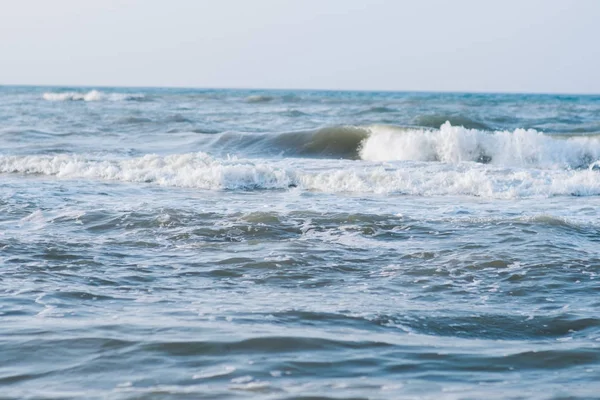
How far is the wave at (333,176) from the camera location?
470 inches

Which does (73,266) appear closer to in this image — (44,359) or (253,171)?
(44,359)

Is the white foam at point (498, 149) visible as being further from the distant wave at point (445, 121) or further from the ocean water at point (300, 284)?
the distant wave at point (445, 121)

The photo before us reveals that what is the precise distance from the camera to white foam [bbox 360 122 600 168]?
1766 centimetres

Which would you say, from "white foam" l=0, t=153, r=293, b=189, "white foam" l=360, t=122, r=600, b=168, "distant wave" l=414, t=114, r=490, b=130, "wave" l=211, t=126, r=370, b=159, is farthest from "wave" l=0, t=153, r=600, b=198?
"distant wave" l=414, t=114, r=490, b=130

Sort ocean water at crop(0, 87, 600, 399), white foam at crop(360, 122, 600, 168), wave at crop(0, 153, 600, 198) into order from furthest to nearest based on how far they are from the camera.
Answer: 1. white foam at crop(360, 122, 600, 168)
2. wave at crop(0, 153, 600, 198)
3. ocean water at crop(0, 87, 600, 399)

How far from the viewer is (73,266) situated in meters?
6.60

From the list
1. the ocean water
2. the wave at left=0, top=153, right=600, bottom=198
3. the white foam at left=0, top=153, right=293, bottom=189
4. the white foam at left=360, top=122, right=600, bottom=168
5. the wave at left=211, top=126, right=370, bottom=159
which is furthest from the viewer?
the wave at left=211, top=126, right=370, bottom=159

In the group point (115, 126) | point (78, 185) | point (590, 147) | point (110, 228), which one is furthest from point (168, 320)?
point (115, 126)

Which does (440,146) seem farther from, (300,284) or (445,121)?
(300,284)

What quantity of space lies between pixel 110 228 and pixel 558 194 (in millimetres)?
6433

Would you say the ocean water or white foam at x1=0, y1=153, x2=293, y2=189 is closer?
the ocean water

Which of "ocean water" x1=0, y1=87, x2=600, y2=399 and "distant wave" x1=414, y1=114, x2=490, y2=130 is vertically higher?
"distant wave" x1=414, y1=114, x2=490, y2=130

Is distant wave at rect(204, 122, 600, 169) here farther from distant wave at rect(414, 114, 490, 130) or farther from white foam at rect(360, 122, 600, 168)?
distant wave at rect(414, 114, 490, 130)

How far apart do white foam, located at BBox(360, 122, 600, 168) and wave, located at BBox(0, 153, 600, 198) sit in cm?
295
